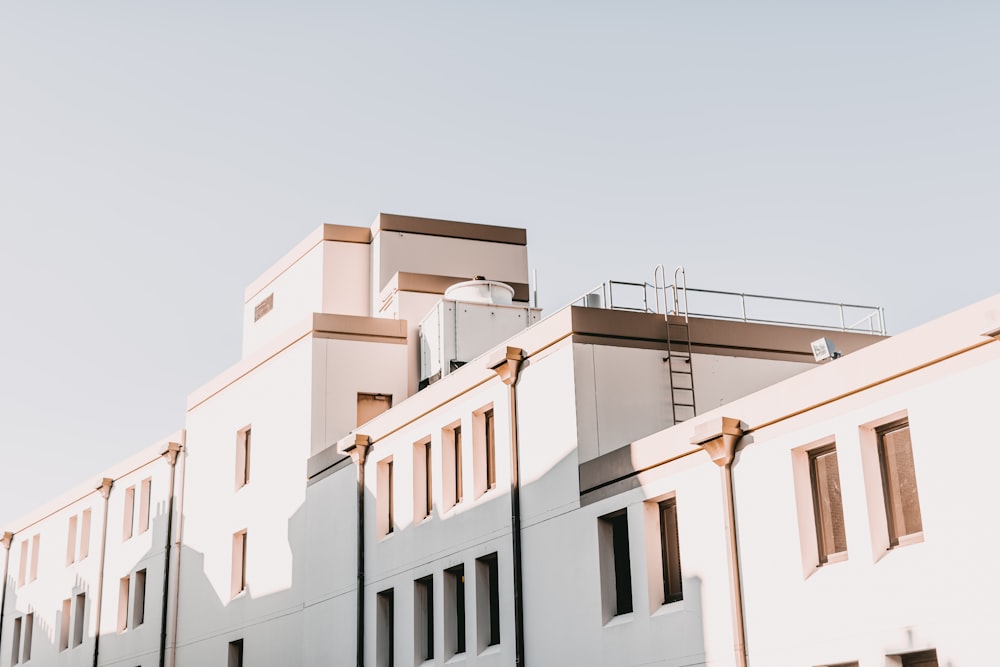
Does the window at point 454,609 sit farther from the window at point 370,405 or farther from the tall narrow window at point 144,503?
the tall narrow window at point 144,503

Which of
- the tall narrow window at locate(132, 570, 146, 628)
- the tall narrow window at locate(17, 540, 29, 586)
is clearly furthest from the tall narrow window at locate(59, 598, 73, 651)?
the tall narrow window at locate(132, 570, 146, 628)

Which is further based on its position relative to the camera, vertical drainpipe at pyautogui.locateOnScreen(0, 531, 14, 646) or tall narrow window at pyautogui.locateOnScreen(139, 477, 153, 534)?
vertical drainpipe at pyautogui.locateOnScreen(0, 531, 14, 646)

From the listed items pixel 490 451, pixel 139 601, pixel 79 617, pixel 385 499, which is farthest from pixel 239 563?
pixel 79 617

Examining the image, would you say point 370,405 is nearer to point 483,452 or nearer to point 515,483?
point 483,452

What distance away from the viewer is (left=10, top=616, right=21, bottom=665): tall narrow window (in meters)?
47.6

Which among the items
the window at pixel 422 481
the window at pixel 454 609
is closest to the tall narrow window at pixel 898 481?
the window at pixel 454 609

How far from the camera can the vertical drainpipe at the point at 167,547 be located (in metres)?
34.8

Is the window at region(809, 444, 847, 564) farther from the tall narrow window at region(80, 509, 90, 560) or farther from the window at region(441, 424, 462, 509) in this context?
the tall narrow window at region(80, 509, 90, 560)

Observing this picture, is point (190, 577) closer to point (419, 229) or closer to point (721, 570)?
point (419, 229)

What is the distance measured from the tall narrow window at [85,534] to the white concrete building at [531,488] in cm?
208

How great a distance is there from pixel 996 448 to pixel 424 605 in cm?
1343

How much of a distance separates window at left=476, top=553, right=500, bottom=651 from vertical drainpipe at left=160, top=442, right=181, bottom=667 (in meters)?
15.5

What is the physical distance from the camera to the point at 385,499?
1029 inches

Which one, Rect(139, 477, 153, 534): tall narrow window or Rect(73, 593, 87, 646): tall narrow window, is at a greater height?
Rect(139, 477, 153, 534): tall narrow window
